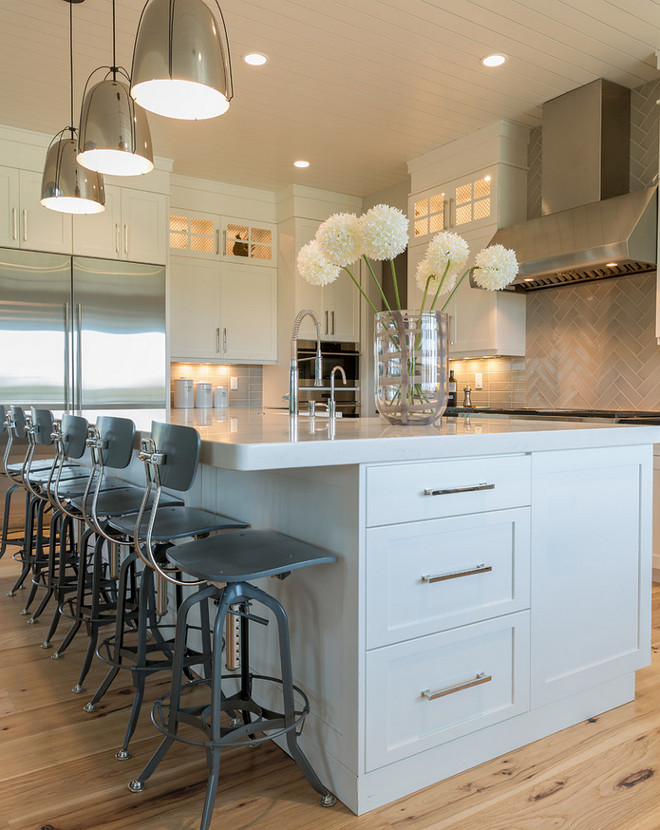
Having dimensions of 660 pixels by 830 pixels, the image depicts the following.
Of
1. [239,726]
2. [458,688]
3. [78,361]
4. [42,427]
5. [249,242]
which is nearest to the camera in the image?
[239,726]

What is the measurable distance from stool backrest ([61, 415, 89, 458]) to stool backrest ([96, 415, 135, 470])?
22cm

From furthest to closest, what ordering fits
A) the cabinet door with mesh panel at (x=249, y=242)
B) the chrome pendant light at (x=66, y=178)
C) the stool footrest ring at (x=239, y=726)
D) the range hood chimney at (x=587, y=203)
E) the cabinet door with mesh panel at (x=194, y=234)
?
the cabinet door with mesh panel at (x=249, y=242) → the cabinet door with mesh panel at (x=194, y=234) → the range hood chimney at (x=587, y=203) → the chrome pendant light at (x=66, y=178) → the stool footrest ring at (x=239, y=726)

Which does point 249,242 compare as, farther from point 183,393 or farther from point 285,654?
point 285,654

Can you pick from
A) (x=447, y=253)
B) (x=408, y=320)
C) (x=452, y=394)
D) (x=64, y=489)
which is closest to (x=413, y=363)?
(x=408, y=320)

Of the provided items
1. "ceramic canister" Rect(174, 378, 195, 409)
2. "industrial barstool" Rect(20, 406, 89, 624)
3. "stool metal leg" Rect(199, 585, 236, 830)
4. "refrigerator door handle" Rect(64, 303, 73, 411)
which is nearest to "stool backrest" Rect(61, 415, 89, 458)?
"industrial barstool" Rect(20, 406, 89, 624)

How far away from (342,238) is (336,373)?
158 inches

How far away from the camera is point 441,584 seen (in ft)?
5.42

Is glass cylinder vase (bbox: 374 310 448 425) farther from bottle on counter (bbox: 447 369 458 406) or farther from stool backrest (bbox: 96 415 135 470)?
bottle on counter (bbox: 447 369 458 406)

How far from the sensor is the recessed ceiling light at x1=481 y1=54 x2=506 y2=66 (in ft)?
11.6

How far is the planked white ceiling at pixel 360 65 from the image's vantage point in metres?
3.16

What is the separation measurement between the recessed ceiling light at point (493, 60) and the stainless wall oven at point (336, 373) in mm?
2777

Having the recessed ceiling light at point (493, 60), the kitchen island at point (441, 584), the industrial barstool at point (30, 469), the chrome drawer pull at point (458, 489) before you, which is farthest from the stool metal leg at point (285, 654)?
the recessed ceiling light at point (493, 60)

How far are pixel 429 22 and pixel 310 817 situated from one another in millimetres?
3365

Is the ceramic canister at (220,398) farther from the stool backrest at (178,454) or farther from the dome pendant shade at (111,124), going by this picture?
the stool backrest at (178,454)
